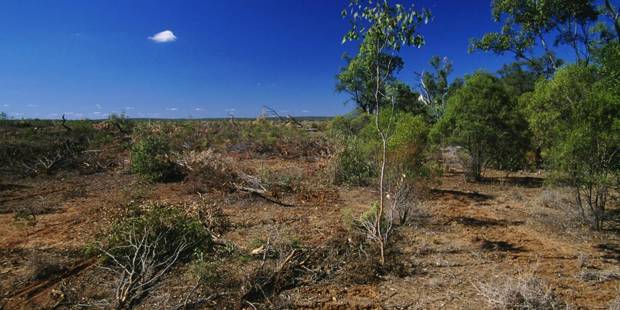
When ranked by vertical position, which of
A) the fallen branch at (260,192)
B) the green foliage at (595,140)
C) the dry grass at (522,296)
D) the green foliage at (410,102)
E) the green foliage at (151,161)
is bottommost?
the dry grass at (522,296)

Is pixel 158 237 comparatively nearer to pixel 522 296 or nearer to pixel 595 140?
pixel 522 296

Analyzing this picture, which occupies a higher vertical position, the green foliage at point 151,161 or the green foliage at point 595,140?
the green foliage at point 595,140

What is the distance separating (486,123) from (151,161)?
10097 mm

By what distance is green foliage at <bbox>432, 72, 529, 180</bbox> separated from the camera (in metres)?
10.1

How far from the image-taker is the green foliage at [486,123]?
1015cm

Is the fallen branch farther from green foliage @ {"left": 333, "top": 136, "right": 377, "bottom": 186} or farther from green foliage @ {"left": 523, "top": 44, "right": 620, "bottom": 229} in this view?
green foliage @ {"left": 523, "top": 44, "right": 620, "bottom": 229}

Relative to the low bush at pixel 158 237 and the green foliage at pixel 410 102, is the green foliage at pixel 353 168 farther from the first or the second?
the green foliage at pixel 410 102

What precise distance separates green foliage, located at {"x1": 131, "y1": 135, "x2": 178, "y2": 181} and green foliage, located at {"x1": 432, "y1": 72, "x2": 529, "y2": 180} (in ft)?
28.0

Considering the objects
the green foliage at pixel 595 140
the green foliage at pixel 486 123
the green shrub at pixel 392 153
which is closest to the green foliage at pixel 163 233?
the green shrub at pixel 392 153

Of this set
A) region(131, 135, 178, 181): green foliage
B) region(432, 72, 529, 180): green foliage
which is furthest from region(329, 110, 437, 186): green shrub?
region(131, 135, 178, 181): green foliage

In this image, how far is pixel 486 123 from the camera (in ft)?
33.5

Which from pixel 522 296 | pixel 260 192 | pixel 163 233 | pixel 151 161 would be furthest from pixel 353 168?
pixel 522 296

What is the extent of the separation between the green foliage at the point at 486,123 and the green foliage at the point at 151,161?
8524 mm

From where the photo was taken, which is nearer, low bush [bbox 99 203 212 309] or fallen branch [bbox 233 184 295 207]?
low bush [bbox 99 203 212 309]
